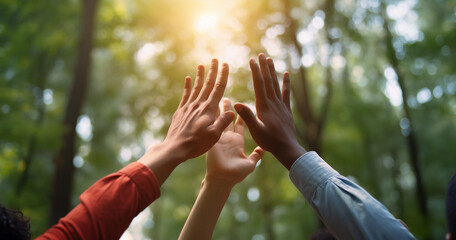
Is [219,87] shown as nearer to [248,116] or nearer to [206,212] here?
[248,116]

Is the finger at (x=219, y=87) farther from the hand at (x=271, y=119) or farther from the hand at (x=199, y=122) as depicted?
the hand at (x=271, y=119)

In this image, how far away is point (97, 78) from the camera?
19047 mm

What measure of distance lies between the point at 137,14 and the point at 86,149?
833 centimetres

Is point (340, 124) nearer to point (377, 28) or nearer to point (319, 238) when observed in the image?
point (377, 28)

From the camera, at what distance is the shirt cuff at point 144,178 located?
1.42 meters

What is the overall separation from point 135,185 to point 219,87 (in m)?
0.72

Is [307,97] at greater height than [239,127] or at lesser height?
lesser

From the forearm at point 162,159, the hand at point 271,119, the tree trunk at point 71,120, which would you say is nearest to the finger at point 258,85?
the hand at point 271,119

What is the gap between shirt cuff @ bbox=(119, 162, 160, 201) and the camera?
1.42 metres

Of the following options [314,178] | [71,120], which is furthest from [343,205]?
[71,120]

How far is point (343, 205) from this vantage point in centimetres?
145

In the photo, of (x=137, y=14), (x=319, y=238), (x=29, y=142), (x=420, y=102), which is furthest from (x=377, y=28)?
(x=319, y=238)

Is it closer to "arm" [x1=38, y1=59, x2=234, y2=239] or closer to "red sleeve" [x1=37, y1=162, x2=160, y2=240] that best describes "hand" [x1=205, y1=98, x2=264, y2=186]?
"arm" [x1=38, y1=59, x2=234, y2=239]

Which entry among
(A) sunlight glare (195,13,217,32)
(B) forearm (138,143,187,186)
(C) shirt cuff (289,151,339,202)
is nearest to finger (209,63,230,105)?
(B) forearm (138,143,187,186)
